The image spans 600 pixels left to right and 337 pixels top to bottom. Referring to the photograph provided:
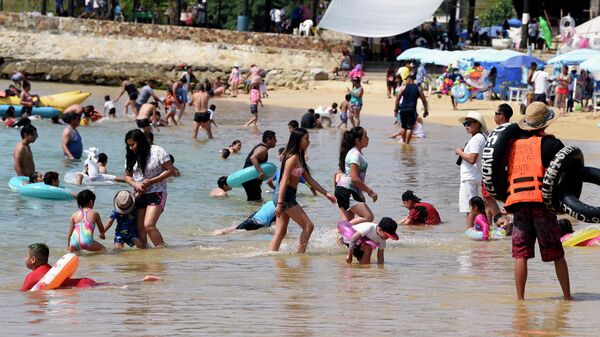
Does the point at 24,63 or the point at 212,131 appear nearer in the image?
the point at 212,131

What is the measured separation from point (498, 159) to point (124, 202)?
4.37m

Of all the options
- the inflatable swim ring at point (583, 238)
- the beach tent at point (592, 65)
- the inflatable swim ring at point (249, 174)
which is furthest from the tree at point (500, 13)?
the inflatable swim ring at point (583, 238)

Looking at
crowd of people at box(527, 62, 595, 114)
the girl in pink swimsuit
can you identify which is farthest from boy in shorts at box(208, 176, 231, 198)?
crowd of people at box(527, 62, 595, 114)

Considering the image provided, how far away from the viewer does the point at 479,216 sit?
39.5ft

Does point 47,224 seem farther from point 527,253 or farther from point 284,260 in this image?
point 527,253

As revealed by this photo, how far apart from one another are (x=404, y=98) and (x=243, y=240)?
35.5 ft

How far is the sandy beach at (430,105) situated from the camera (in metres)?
26.2

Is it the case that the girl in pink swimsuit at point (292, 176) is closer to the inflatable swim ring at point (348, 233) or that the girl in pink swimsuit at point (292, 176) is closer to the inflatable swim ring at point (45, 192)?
the inflatable swim ring at point (348, 233)

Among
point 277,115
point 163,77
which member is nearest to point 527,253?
point 277,115

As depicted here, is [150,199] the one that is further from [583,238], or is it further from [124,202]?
[583,238]

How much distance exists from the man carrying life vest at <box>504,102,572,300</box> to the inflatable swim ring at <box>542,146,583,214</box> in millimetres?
108

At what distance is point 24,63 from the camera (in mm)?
48094

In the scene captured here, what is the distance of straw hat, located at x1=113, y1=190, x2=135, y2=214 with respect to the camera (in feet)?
35.9

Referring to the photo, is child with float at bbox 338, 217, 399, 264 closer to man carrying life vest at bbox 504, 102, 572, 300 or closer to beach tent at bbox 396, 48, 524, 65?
man carrying life vest at bbox 504, 102, 572, 300
